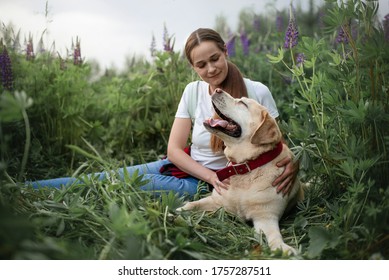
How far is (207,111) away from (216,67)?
1.05 feet

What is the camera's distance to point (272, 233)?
2.14m

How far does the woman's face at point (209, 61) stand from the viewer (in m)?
2.65

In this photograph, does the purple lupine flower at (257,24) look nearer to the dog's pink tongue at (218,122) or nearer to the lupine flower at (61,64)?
the lupine flower at (61,64)

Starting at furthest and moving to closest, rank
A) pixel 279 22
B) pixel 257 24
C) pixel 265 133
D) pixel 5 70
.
Result: pixel 257 24 → pixel 279 22 → pixel 5 70 → pixel 265 133

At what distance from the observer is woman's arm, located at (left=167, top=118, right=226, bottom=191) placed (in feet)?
8.68

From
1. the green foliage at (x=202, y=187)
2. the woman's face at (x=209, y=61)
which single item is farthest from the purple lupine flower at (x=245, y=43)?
the woman's face at (x=209, y=61)

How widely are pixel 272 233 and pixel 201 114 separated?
101 centimetres

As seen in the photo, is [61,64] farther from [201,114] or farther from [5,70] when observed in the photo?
[201,114]

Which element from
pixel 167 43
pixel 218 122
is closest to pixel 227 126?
pixel 218 122

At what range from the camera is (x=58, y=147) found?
3580mm

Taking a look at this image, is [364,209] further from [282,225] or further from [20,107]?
[20,107]

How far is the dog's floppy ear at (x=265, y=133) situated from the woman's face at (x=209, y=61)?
546 mm

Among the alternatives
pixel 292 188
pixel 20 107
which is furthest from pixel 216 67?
pixel 20 107
